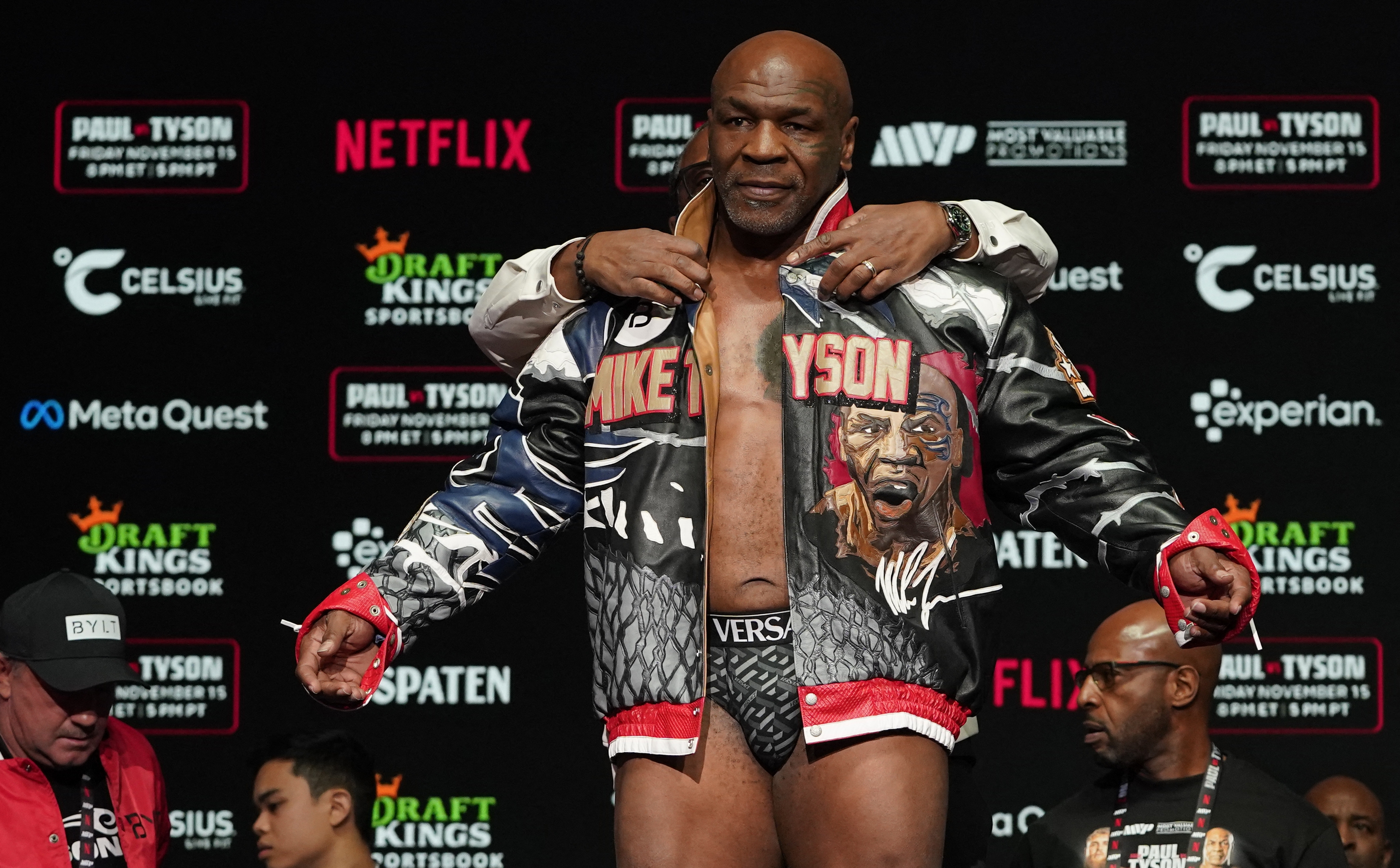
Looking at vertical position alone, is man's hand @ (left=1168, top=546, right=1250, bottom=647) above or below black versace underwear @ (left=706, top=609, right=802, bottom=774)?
above

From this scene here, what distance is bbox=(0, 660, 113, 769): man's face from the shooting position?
351 centimetres

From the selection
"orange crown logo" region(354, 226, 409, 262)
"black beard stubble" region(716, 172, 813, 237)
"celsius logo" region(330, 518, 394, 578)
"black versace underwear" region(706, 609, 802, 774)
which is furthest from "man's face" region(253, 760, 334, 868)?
"black beard stubble" region(716, 172, 813, 237)

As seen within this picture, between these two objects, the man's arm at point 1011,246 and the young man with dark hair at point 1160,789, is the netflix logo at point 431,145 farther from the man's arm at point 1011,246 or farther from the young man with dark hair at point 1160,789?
the man's arm at point 1011,246

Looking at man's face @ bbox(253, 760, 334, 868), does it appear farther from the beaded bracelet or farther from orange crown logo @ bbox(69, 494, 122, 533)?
the beaded bracelet

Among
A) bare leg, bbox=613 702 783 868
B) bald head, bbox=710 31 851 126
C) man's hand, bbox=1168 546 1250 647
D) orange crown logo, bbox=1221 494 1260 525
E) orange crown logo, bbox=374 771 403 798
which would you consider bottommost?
orange crown logo, bbox=374 771 403 798

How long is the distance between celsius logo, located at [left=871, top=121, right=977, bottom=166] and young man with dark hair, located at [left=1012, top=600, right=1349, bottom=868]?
3.88 feet

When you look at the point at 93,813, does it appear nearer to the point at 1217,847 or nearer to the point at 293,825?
the point at 293,825

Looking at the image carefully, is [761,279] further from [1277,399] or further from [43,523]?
[43,523]

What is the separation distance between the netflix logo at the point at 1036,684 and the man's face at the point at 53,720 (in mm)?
2020

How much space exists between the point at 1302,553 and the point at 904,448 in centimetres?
251

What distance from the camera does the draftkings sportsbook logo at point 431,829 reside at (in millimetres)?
Answer: 4457

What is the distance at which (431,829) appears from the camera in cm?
447

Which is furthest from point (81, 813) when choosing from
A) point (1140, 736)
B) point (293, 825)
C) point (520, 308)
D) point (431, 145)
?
point (1140, 736)

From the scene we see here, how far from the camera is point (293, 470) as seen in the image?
458cm
